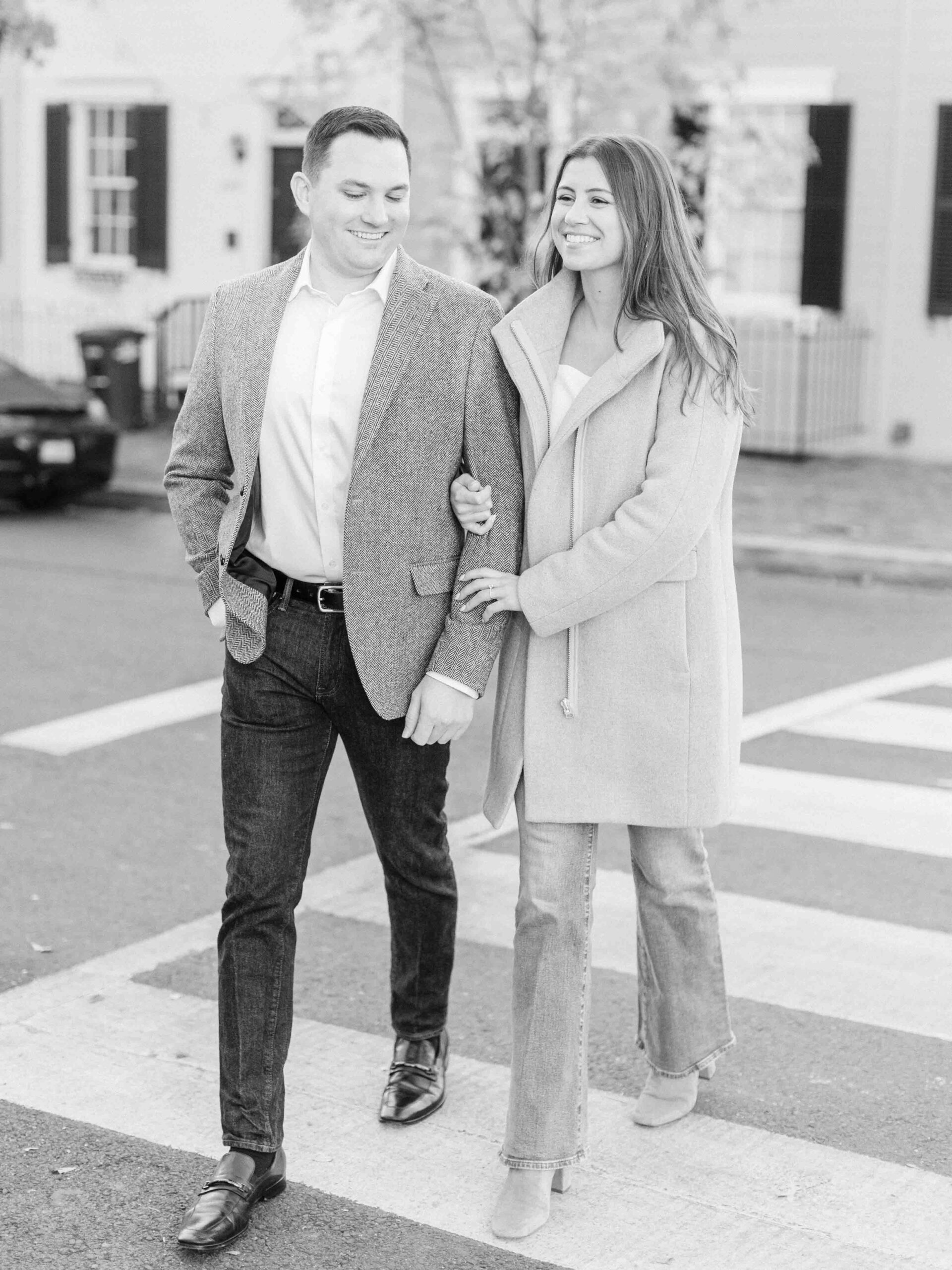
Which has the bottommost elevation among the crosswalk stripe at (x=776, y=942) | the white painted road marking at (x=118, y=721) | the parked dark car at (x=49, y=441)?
the white painted road marking at (x=118, y=721)

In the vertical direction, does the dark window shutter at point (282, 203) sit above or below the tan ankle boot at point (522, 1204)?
above

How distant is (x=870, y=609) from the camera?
10.9 meters

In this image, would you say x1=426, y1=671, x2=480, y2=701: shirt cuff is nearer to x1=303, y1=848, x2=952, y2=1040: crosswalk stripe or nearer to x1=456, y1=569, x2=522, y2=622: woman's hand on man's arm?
x1=456, y1=569, x2=522, y2=622: woman's hand on man's arm

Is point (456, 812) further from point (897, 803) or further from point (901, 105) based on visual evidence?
point (901, 105)

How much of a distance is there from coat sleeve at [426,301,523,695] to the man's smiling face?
0.27 meters

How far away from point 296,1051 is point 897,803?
304 cm

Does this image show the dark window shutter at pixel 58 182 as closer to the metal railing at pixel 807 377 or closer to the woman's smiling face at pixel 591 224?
the metal railing at pixel 807 377

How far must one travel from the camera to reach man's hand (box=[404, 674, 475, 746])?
145 inches

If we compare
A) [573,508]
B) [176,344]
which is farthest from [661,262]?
[176,344]

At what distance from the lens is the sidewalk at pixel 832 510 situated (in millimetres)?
12133

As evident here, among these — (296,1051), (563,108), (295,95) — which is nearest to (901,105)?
(563,108)

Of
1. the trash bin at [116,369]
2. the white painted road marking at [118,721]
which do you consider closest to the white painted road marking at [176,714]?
the white painted road marking at [118,721]

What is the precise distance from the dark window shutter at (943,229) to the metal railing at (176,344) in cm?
754

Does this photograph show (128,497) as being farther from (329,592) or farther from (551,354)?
(551,354)
